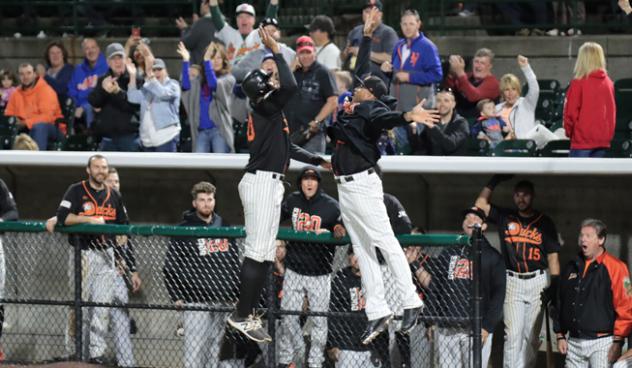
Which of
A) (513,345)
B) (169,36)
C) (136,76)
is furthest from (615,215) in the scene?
(169,36)

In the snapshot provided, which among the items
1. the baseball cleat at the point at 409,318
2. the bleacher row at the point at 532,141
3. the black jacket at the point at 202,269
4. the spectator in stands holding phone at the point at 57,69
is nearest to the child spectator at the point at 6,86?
the bleacher row at the point at 532,141

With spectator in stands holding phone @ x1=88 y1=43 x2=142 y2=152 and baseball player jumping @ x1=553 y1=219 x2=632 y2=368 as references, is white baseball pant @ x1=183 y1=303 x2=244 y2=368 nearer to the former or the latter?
baseball player jumping @ x1=553 y1=219 x2=632 y2=368

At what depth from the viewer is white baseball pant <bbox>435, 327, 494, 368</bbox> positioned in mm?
9367

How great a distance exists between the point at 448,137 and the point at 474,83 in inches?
53.2

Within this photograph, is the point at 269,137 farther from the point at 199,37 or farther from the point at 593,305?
the point at 199,37

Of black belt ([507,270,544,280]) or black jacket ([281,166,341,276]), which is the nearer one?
black jacket ([281,166,341,276])

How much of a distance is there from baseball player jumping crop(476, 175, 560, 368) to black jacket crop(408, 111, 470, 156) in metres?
0.71

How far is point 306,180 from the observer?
34.4ft

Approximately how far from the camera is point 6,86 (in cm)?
1400

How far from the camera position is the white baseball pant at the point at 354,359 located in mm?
9820

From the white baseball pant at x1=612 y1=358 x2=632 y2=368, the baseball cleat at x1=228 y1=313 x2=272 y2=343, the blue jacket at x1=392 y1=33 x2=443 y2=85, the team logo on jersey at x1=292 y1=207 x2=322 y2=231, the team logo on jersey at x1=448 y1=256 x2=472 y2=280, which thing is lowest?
the white baseball pant at x1=612 y1=358 x2=632 y2=368

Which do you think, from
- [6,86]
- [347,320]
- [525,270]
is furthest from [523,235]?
[6,86]

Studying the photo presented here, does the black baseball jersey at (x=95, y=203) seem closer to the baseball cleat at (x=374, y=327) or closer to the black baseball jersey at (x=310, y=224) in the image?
the black baseball jersey at (x=310, y=224)

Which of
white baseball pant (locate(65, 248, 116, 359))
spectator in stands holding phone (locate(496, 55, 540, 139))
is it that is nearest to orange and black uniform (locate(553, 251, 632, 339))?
spectator in stands holding phone (locate(496, 55, 540, 139))
